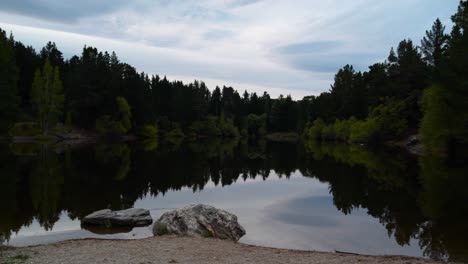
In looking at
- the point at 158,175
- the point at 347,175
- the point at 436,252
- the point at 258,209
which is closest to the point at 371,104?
the point at 347,175

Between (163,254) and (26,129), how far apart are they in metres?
71.2

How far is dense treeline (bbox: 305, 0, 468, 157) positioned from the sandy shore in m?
34.9

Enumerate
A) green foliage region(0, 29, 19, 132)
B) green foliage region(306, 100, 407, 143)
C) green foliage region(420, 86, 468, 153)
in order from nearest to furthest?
green foliage region(420, 86, 468, 153)
green foliage region(0, 29, 19, 132)
green foliage region(306, 100, 407, 143)

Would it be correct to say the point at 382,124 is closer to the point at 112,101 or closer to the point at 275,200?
the point at 112,101

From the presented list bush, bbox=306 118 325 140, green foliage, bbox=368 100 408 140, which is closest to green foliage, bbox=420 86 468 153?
green foliage, bbox=368 100 408 140

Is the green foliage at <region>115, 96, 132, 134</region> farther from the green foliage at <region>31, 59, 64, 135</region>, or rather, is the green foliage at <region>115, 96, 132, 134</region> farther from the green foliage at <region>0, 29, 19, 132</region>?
the green foliage at <region>0, 29, 19, 132</region>

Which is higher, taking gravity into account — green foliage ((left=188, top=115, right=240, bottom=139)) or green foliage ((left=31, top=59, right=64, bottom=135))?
green foliage ((left=31, top=59, right=64, bottom=135))

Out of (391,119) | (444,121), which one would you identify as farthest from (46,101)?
(444,121)

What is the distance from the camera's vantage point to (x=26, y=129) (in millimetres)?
74312

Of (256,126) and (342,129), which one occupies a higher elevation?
(342,129)

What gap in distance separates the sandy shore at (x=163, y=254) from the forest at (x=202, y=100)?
3456 centimetres

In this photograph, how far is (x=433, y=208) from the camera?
2138 centimetres

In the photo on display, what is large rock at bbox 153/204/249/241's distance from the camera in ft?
49.0

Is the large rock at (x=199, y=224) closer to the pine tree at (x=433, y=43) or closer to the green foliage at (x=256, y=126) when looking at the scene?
the pine tree at (x=433, y=43)
